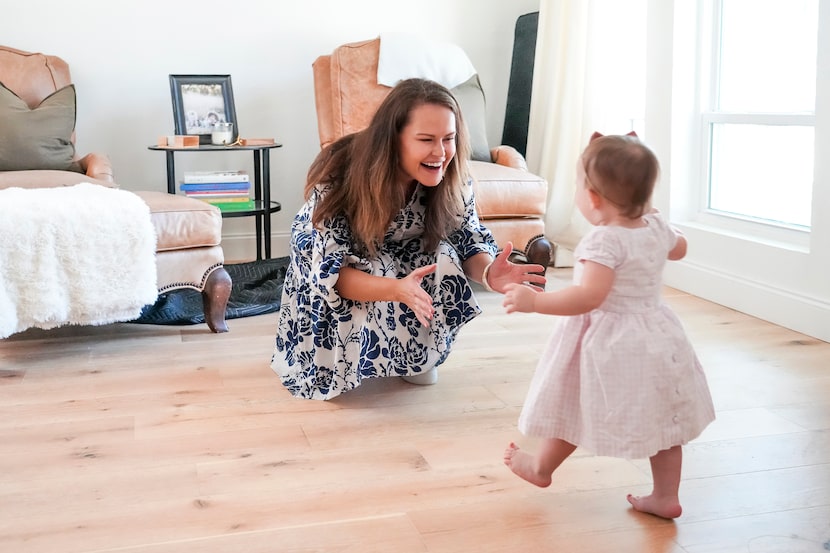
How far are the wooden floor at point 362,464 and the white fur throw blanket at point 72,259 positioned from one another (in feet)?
0.50

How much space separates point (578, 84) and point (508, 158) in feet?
1.55

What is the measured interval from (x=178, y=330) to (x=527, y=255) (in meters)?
1.29

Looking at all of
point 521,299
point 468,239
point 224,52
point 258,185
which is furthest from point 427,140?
point 224,52

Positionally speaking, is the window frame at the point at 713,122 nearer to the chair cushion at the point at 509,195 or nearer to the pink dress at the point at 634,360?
the chair cushion at the point at 509,195

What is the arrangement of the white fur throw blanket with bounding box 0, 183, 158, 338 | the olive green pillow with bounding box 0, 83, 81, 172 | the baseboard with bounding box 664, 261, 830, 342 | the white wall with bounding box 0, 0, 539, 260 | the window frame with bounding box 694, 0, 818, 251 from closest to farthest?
the white fur throw blanket with bounding box 0, 183, 158, 338
the baseboard with bounding box 664, 261, 830, 342
the window frame with bounding box 694, 0, 818, 251
the olive green pillow with bounding box 0, 83, 81, 172
the white wall with bounding box 0, 0, 539, 260

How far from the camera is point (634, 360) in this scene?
1460mm

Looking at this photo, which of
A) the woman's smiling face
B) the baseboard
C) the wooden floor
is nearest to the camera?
the wooden floor

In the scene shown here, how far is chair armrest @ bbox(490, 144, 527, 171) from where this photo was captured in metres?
3.82

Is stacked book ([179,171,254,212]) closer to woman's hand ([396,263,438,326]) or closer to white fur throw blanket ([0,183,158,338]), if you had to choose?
white fur throw blanket ([0,183,158,338])

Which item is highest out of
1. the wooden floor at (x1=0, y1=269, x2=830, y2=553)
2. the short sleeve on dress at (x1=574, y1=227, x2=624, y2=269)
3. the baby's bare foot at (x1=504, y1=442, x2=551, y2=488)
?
the short sleeve on dress at (x1=574, y1=227, x2=624, y2=269)

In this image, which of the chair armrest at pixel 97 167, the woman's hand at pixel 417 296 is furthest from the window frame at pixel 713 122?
the chair armrest at pixel 97 167

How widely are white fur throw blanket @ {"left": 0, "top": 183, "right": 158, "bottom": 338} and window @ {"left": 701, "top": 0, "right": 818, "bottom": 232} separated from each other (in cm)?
207

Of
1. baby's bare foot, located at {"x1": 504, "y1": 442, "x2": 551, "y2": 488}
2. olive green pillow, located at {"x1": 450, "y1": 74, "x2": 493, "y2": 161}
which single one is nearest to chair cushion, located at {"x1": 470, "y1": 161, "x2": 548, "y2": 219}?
olive green pillow, located at {"x1": 450, "y1": 74, "x2": 493, "y2": 161}

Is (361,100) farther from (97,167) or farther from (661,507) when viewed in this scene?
(661,507)
